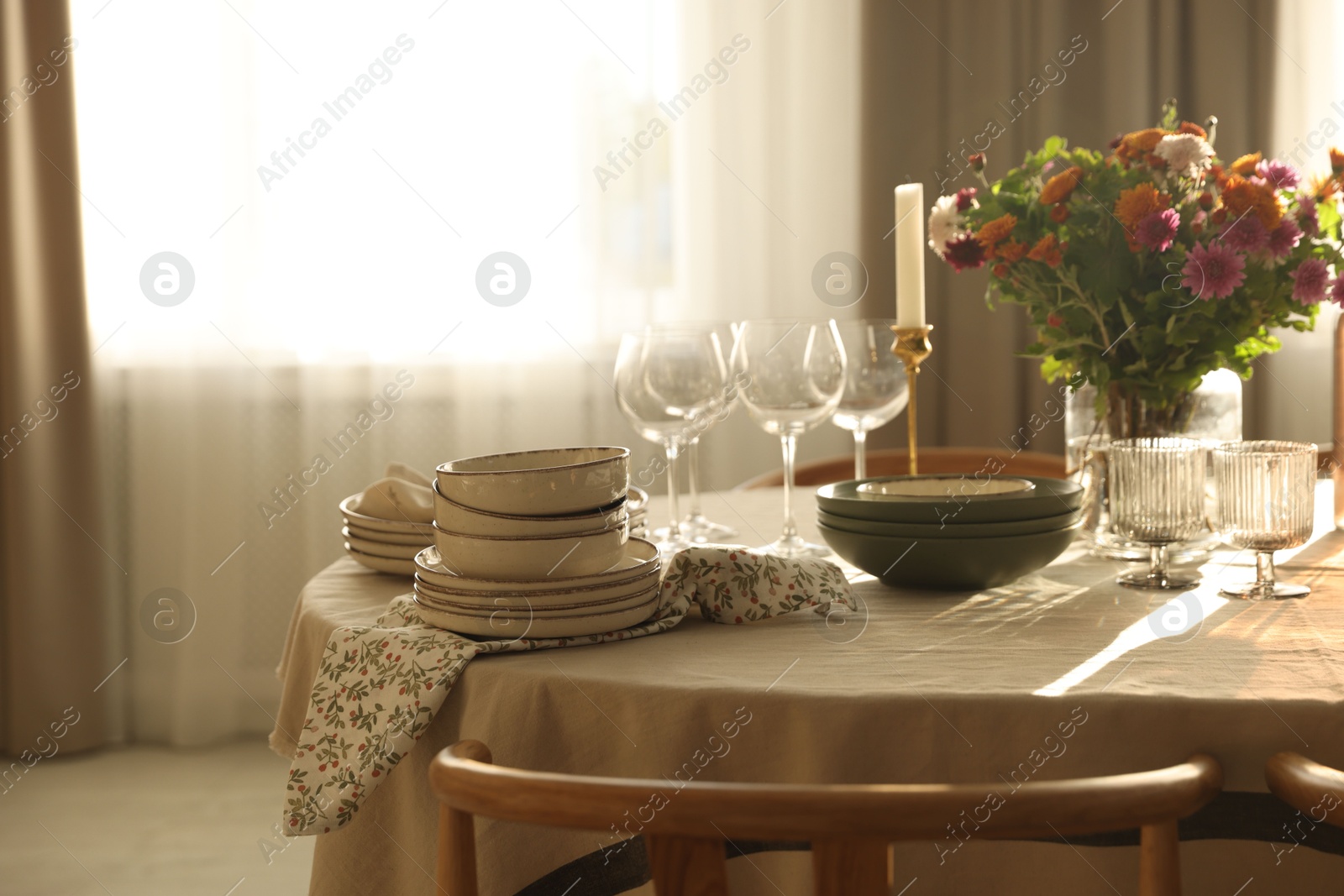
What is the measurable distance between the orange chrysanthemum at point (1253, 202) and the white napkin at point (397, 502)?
874 millimetres

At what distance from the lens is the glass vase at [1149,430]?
51.7 inches

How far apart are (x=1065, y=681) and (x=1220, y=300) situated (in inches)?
21.7

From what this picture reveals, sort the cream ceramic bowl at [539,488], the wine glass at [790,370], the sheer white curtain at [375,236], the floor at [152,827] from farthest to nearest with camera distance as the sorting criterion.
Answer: the sheer white curtain at [375,236] → the floor at [152,827] → the wine glass at [790,370] → the cream ceramic bowl at [539,488]

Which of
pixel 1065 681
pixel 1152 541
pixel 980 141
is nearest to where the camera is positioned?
pixel 1065 681

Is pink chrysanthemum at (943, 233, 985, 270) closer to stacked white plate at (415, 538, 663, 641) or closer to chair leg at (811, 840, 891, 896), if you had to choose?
stacked white plate at (415, 538, 663, 641)

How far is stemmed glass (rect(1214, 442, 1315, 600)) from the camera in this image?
1077 mm

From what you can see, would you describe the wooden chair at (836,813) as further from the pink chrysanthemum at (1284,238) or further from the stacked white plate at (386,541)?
the pink chrysanthemum at (1284,238)

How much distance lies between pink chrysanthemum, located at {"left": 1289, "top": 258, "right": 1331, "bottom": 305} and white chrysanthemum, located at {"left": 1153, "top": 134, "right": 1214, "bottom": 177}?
0.14 m

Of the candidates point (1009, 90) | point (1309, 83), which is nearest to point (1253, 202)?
point (1009, 90)

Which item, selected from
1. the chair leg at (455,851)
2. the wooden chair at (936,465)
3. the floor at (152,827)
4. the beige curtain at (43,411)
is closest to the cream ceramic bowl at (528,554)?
the chair leg at (455,851)

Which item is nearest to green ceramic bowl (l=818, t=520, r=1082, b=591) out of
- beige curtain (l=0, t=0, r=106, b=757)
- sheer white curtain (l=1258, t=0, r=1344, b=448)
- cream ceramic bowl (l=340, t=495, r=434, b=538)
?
cream ceramic bowl (l=340, t=495, r=434, b=538)

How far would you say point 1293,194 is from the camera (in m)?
1.25

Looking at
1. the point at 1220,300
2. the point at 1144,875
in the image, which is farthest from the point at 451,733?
the point at 1220,300

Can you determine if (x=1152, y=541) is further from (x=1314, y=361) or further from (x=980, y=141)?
(x=1314, y=361)
